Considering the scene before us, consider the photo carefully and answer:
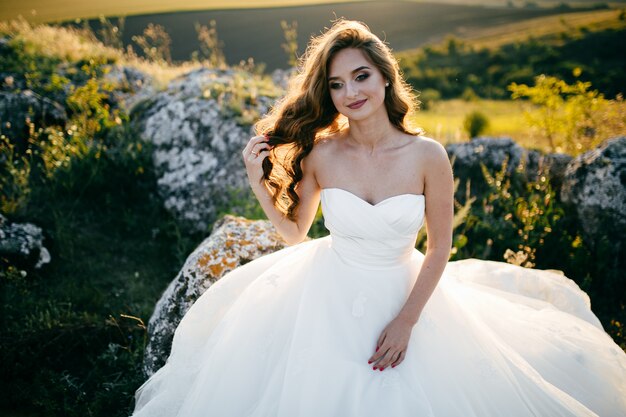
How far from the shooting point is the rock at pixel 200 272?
11.3 feet

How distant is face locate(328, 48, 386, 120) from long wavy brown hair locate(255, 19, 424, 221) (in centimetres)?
5

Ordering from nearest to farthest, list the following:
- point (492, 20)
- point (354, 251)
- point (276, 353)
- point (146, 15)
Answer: point (276, 353) < point (354, 251) < point (146, 15) < point (492, 20)

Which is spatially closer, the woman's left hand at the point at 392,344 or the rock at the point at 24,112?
the woman's left hand at the point at 392,344

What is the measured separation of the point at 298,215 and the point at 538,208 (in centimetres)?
315

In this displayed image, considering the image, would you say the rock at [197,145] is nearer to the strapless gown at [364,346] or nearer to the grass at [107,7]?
the strapless gown at [364,346]

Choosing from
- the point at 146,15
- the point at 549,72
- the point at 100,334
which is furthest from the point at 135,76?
the point at 549,72

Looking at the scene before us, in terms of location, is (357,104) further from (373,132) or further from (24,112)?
(24,112)

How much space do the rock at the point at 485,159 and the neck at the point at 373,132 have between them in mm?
3056

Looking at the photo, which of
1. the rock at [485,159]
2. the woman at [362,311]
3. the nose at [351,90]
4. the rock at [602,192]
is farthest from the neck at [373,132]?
the rock at [485,159]

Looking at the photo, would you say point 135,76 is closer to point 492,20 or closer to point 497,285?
point 497,285

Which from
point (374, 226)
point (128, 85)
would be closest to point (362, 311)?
point (374, 226)

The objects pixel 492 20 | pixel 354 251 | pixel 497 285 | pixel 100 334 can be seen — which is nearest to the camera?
pixel 354 251

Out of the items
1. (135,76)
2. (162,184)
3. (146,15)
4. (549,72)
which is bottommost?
(549,72)

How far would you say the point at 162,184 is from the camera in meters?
5.36
